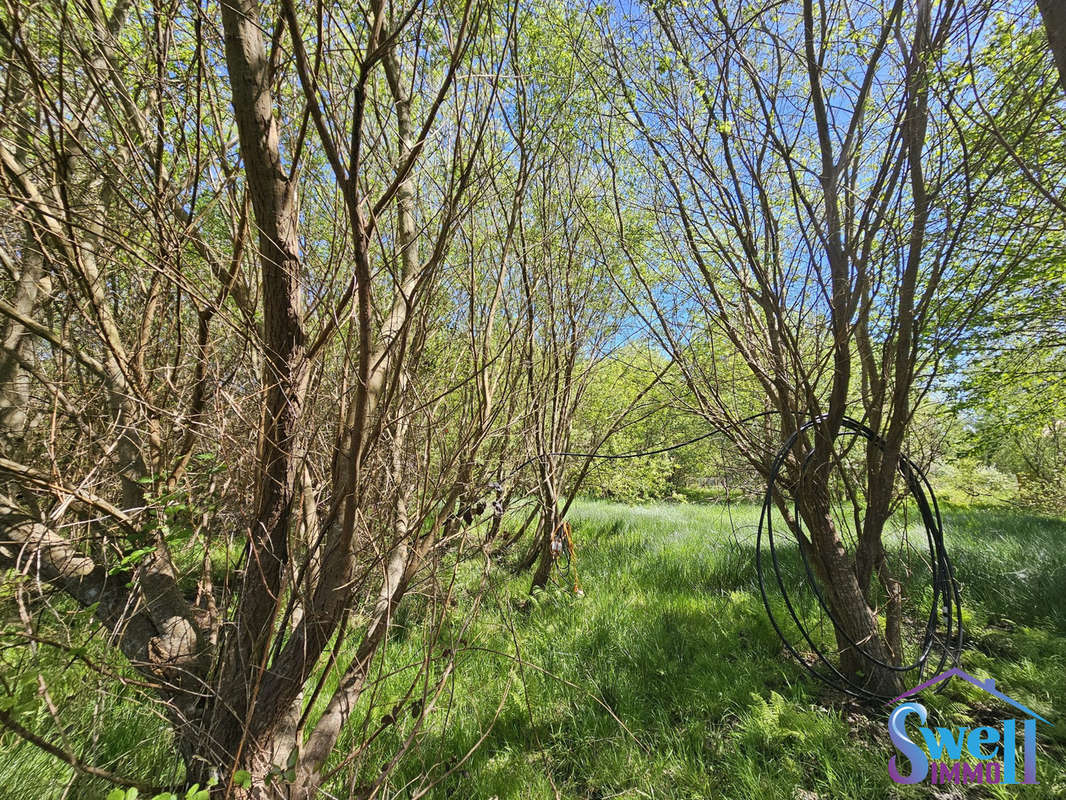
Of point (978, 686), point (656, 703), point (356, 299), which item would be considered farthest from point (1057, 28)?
point (656, 703)

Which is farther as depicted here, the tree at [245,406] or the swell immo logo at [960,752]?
the swell immo logo at [960,752]

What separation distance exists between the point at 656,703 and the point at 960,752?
1.41 meters

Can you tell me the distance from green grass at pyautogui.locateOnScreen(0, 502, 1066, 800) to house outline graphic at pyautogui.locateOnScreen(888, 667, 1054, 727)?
8 cm

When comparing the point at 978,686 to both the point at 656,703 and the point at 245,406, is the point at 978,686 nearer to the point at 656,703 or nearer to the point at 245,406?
the point at 656,703

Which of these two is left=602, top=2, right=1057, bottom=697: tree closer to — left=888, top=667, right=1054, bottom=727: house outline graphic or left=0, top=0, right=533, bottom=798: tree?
left=888, top=667, right=1054, bottom=727: house outline graphic

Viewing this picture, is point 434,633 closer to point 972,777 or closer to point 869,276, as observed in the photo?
point 972,777

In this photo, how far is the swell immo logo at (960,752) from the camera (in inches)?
74.1

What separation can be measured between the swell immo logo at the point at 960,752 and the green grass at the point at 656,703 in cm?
6

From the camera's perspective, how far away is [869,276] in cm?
228

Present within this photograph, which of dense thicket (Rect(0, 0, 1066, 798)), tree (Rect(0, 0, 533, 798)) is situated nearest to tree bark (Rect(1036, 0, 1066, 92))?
dense thicket (Rect(0, 0, 1066, 798))

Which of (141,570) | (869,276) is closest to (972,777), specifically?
(869,276)

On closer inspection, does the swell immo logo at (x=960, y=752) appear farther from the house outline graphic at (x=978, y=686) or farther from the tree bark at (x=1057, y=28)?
the tree bark at (x=1057, y=28)

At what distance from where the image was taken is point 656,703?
2537mm

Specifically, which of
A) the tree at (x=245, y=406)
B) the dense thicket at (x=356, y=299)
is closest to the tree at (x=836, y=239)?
the dense thicket at (x=356, y=299)
